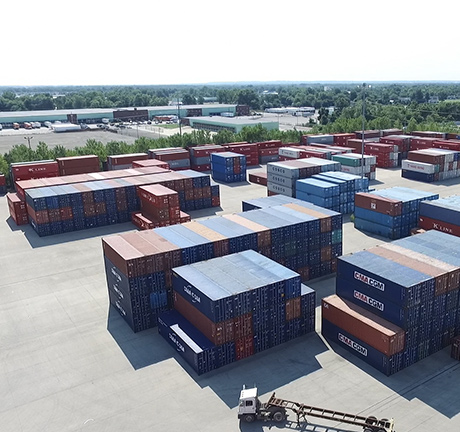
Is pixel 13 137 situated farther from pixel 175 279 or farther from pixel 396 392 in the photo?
pixel 396 392

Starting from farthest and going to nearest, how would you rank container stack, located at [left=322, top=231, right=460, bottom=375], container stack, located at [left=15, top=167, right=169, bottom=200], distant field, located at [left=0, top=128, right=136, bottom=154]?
distant field, located at [left=0, top=128, right=136, bottom=154], container stack, located at [left=15, top=167, right=169, bottom=200], container stack, located at [left=322, top=231, right=460, bottom=375]

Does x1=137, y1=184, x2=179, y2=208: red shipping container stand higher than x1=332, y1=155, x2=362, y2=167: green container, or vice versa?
x1=332, y1=155, x2=362, y2=167: green container

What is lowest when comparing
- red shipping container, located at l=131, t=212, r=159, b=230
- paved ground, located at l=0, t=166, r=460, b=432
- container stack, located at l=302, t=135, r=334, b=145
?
paved ground, located at l=0, t=166, r=460, b=432

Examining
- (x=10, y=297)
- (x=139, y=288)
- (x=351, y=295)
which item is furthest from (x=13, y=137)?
(x=351, y=295)

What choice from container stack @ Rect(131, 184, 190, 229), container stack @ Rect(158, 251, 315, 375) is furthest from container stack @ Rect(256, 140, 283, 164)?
container stack @ Rect(158, 251, 315, 375)

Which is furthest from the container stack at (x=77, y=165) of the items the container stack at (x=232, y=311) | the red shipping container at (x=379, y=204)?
the container stack at (x=232, y=311)

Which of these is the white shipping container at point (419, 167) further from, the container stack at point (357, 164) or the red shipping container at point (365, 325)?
the red shipping container at point (365, 325)

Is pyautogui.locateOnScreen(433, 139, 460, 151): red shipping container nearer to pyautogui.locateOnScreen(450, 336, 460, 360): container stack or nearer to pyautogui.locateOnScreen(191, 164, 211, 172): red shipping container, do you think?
pyautogui.locateOnScreen(191, 164, 211, 172): red shipping container
